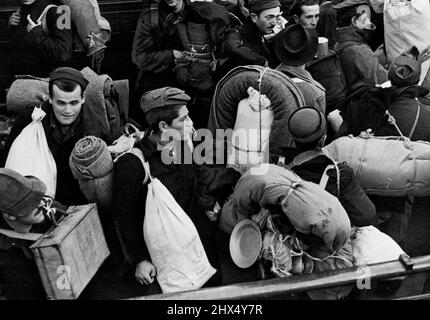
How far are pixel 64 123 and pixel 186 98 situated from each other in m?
0.83

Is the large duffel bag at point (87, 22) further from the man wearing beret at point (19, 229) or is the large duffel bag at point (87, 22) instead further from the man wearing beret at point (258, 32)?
the man wearing beret at point (19, 229)

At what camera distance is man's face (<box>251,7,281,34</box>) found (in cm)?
561

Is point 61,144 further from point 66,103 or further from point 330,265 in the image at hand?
point 330,265

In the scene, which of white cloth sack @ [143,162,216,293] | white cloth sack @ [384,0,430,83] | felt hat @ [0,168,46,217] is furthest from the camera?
white cloth sack @ [384,0,430,83]

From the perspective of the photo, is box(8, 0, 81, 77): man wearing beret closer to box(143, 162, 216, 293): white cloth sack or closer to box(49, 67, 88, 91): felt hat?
box(49, 67, 88, 91): felt hat

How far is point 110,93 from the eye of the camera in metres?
4.81

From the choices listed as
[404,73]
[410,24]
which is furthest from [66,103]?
[410,24]

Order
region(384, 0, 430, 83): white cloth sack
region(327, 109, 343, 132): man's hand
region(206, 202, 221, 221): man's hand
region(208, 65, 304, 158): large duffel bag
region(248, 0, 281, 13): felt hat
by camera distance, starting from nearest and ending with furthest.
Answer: region(206, 202, 221, 221): man's hand, region(208, 65, 304, 158): large duffel bag, region(327, 109, 343, 132): man's hand, region(248, 0, 281, 13): felt hat, region(384, 0, 430, 83): white cloth sack

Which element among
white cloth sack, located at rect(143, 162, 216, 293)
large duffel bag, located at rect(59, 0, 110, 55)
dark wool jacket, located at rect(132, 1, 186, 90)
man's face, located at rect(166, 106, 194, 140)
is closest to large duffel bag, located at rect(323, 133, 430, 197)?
man's face, located at rect(166, 106, 194, 140)

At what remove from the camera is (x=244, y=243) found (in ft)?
13.4

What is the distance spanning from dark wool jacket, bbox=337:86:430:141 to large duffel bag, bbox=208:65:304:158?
1.74 ft

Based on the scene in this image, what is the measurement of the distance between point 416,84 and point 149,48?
2135 millimetres

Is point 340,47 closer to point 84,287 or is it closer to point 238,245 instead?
point 238,245

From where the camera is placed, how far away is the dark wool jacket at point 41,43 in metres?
5.19
